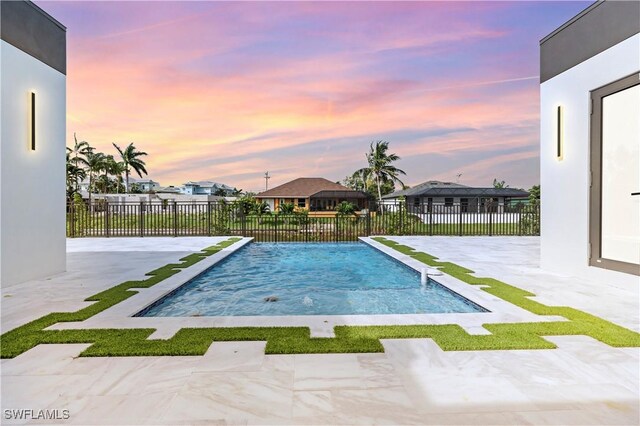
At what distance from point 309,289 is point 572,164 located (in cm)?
525

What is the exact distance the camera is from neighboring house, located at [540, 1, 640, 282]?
4.99 meters

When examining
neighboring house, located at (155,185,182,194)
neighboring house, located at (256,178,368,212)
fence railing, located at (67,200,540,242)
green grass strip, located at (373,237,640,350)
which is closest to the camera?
green grass strip, located at (373,237,640,350)

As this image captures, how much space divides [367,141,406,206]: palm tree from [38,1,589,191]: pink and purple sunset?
18086 mm

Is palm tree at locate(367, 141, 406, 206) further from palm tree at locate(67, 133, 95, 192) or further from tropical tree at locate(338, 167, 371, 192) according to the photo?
palm tree at locate(67, 133, 95, 192)

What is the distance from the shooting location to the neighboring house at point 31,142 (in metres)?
5.07

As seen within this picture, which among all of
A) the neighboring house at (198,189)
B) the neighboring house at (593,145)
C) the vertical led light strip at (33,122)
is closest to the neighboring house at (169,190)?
the neighboring house at (198,189)

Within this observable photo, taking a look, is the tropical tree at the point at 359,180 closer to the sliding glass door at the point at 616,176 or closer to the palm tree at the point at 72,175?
the palm tree at the point at 72,175

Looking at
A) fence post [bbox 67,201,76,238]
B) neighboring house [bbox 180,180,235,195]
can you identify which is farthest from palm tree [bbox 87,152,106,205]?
fence post [bbox 67,201,76,238]

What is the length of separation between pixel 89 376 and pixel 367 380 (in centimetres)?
197

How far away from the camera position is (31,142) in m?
5.45

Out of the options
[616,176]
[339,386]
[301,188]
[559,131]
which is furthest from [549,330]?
[301,188]

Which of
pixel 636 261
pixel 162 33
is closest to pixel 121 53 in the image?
pixel 162 33

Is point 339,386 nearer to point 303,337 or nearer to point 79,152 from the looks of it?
point 303,337

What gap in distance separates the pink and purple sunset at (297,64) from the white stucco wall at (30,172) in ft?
5.81
